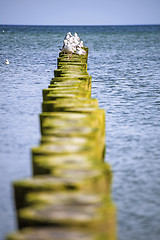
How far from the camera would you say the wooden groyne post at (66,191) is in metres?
Result: 2.94

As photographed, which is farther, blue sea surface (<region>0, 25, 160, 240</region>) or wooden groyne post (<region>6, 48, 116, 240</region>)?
blue sea surface (<region>0, 25, 160, 240</region>)

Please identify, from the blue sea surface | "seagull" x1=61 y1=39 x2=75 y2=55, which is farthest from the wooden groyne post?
"seagull" x1=61 y1=39 x2=75 y2=55

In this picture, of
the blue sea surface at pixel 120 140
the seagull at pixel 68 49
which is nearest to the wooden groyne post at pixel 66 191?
the blue sea surface at pixel 120 140

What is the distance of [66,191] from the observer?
3.34 m

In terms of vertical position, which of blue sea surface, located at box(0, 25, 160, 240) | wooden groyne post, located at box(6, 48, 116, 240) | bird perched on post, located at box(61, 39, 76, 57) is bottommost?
blue sea surface, located at box(0, 25, 160, 240)

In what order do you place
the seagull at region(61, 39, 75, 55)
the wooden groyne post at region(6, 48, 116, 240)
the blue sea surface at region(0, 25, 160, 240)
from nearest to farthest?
the wooden groyne post at region(6, 48, 116, 240) < the blue sea surface at region(0, 25, 160, 240) < the seagull at region(61, 39, 75, 55)

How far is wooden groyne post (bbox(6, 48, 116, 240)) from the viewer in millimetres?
2939

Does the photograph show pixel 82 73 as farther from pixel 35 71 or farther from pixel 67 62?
pixel 35 71

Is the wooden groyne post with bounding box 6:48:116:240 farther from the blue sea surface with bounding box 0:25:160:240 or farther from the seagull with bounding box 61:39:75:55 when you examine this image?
the seagull with bounding box 61:39:75:55

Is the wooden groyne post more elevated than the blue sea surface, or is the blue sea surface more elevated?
the wooden groyne post

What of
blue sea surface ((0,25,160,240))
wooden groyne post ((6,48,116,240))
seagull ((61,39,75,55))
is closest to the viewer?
wooden groyne post ((6,48,116,240))

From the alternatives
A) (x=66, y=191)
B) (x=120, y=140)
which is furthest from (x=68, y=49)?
(x=66, y=191)

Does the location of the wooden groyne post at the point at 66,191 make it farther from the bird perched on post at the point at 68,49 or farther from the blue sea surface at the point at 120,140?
the bird perched on post at the point at 68,49

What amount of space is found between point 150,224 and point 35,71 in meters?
14.4
